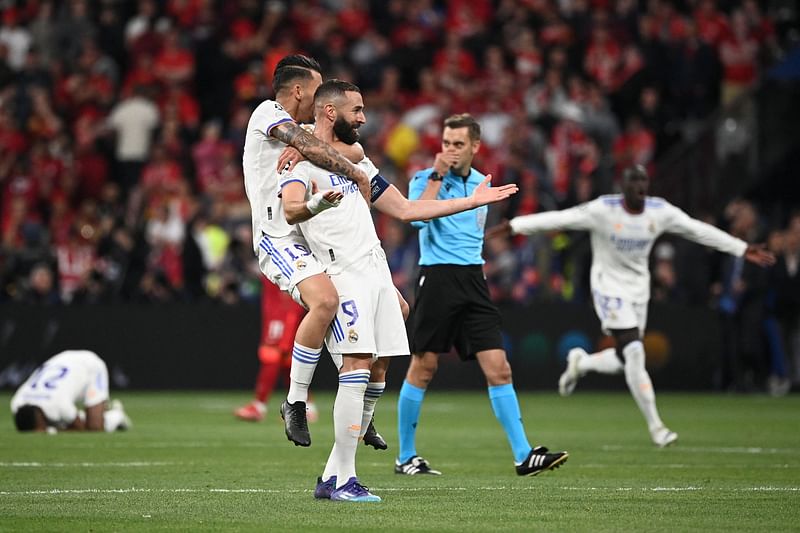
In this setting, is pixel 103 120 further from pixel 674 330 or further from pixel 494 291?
pixel 674 330

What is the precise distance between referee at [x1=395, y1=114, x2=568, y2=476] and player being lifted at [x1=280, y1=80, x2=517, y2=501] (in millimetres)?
1701

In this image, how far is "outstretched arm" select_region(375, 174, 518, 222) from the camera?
Answer: 876 cm

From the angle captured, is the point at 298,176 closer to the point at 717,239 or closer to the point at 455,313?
the point at 455,313

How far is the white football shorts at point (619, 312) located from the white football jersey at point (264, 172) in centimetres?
539

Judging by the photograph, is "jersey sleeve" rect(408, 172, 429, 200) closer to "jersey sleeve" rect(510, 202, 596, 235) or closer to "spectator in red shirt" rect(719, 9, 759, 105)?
"jersey sleeve" rect(510, 202, 596, 235)

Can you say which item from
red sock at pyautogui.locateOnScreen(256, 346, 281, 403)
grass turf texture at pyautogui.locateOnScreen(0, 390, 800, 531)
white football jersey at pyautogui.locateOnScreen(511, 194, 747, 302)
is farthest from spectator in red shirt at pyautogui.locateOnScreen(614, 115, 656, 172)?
white football jersey at pyautogui.locateOnScreen(511, 194, 747, 302)

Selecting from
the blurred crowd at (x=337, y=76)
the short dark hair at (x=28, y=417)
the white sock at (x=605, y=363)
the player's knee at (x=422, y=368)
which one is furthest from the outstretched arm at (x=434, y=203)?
the blurred crowd at (x=337, y=76)

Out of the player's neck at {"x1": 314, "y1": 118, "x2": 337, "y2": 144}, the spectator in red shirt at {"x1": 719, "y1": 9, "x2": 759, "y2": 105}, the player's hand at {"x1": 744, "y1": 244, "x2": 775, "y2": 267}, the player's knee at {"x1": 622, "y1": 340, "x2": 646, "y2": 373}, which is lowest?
the player's knee at {"x1": 622, "y1": 340, "x2": 646, "y2": 373}

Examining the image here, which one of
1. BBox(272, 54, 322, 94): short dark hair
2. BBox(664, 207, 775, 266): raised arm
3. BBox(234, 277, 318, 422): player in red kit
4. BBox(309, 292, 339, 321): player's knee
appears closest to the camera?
BBox(309, 292, 339, 321): player's knee

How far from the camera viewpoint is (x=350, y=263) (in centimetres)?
887

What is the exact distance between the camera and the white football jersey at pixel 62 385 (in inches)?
557

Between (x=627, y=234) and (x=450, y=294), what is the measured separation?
338 cm

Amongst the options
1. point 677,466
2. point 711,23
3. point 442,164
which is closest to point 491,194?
point 442,164

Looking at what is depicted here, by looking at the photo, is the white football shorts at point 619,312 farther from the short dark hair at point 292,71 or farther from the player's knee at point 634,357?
the short dark hair at point 292,71
